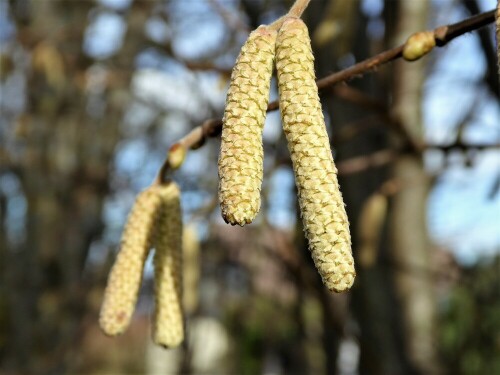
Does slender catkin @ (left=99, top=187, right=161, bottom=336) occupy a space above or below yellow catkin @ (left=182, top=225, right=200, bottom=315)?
below

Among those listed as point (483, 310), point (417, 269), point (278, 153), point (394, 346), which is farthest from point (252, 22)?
point (483, 310)

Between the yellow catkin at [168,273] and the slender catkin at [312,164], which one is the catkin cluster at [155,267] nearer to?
the yellow catkin at [168,273]

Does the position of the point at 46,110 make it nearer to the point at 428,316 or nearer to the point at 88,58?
the point at 88,58

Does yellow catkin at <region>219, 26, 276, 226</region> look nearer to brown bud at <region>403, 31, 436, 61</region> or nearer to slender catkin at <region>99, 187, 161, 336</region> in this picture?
brown bud at <region>403, 31, 436, 61</region>

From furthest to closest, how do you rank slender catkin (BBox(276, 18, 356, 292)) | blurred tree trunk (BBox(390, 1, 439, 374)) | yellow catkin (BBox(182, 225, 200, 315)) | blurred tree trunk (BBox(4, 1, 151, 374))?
1. blurred tree trunk (BBox(4, 1, 151, 374))
2. blurred tree trunk (BBox(390, 1, 439, 374))
3. yellow catkin (BBox(182, 225, 200, 315))
4. slender catkin (BBox(276, 18, 356, 292))

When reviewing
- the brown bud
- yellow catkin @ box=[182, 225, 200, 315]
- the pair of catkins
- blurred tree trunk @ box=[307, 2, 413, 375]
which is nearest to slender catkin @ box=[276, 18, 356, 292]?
the pair of catkins

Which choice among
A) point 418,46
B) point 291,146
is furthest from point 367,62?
point 291,146
